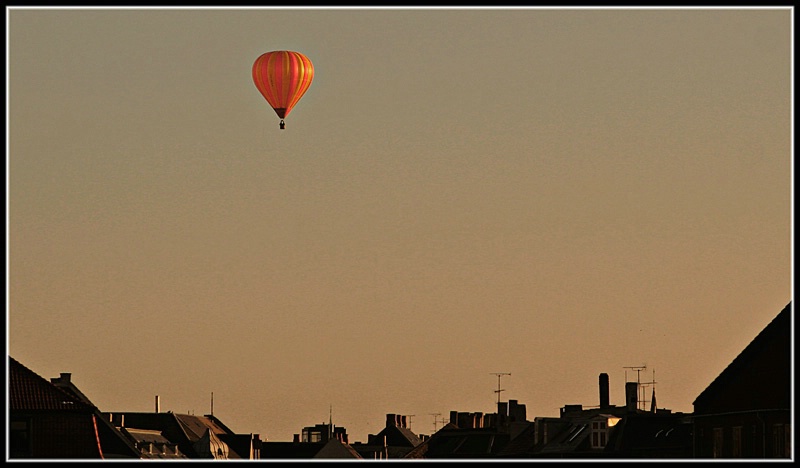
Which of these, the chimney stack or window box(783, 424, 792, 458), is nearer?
window box(783, 424, 792, 458)

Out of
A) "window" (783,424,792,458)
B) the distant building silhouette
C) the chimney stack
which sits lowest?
"window" (783,424,792,458)

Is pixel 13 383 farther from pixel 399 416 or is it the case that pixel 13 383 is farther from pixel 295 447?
pixel 399 416

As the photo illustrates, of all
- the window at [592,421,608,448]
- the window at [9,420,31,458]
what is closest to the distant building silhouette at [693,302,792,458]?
the window at [592,421,608,448]

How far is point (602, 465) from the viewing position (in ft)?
90.5

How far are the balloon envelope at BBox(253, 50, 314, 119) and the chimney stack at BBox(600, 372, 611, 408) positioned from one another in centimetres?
3841

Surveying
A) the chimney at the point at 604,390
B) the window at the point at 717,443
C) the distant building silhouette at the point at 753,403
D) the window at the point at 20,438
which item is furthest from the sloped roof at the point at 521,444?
the window at the point at 20,438

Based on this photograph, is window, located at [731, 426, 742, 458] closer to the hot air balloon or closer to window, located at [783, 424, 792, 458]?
window, located at [783, 424, 792, 458]

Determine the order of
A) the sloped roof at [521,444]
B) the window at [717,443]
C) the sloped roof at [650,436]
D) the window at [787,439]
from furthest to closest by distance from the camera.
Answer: the sloped roof at [521,444] < the sloped roof at [650,436] < the window at [717,443] < the window at [787,439]

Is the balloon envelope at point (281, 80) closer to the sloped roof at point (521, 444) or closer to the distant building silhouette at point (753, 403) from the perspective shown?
the distant building silhouette at point (753, 403)

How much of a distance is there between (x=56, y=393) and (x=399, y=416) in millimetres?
83242

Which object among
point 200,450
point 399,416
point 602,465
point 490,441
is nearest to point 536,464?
point 602,465

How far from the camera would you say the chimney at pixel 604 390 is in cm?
10475

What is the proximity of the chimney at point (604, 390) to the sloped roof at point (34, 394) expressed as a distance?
41.3 meters

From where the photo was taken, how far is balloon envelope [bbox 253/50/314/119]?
71.2m
